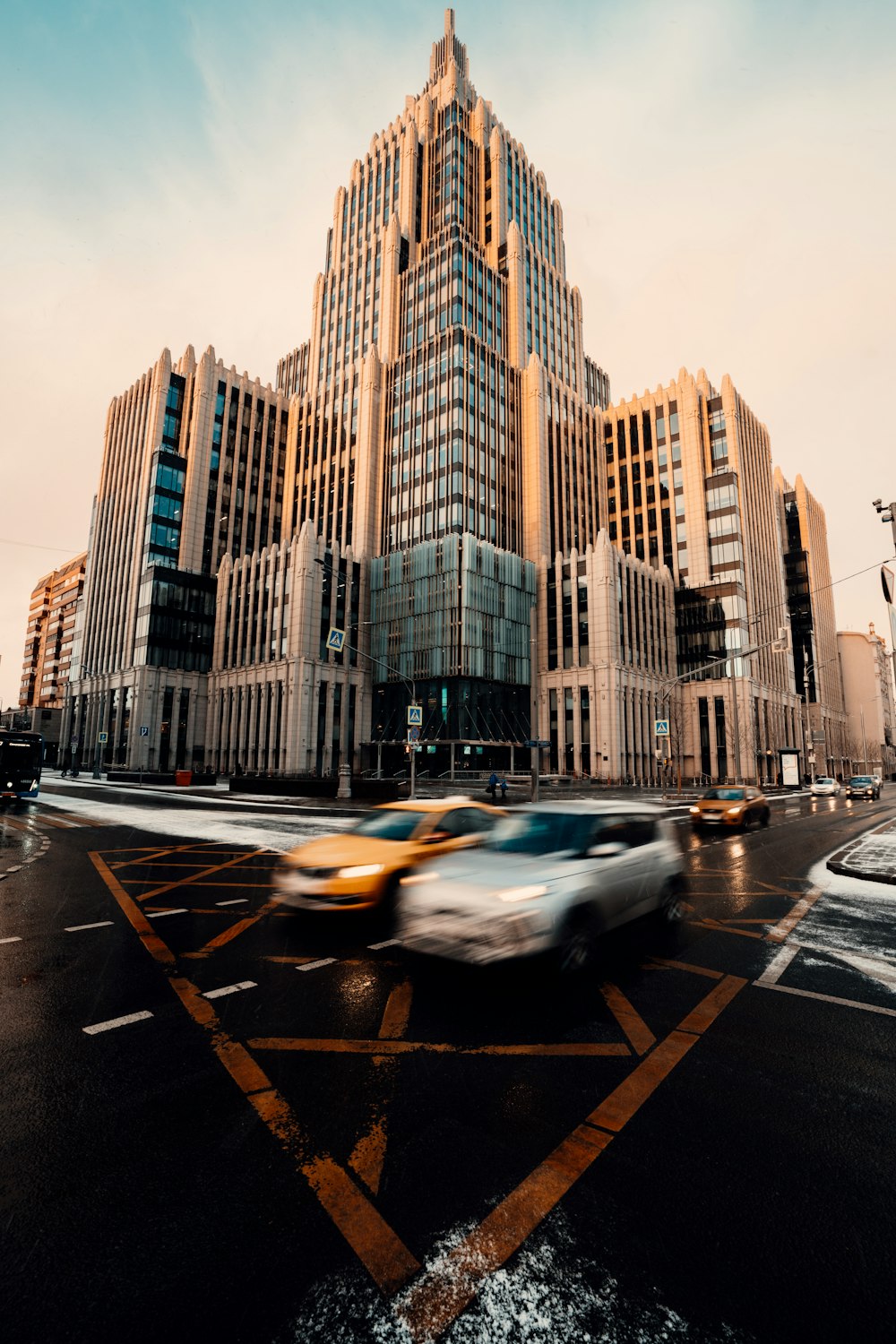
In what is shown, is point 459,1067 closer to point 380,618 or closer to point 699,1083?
point 699,1083

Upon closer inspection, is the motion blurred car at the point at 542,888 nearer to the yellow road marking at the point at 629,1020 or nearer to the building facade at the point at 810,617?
the yellow road marking at the point at 629,1020

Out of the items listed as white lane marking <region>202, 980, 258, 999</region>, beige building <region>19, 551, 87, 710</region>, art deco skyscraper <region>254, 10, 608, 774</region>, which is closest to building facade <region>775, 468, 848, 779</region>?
art deco skyscraper <region>254, 10, 608, 774</region>

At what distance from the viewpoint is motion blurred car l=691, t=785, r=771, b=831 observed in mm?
20016

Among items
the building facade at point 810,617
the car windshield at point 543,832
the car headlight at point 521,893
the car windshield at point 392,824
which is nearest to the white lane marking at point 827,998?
the car windshield at point 543,832

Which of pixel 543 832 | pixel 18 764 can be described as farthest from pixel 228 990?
pixel 18 764

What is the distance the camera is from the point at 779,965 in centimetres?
645

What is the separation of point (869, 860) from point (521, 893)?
36.2 ft

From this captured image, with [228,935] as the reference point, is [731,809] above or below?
above

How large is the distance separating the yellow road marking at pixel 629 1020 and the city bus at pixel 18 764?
1147 inches

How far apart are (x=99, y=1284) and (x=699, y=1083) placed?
3497 millimetres

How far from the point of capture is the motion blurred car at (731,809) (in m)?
20.0

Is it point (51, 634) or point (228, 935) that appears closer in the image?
point (228, 935)

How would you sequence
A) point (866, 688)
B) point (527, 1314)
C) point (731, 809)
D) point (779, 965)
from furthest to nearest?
1. point (866, 688)
2. point (731, 809)
3. point (779, 965)
4. point (527, 1314)

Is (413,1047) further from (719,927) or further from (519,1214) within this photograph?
(719,927)
